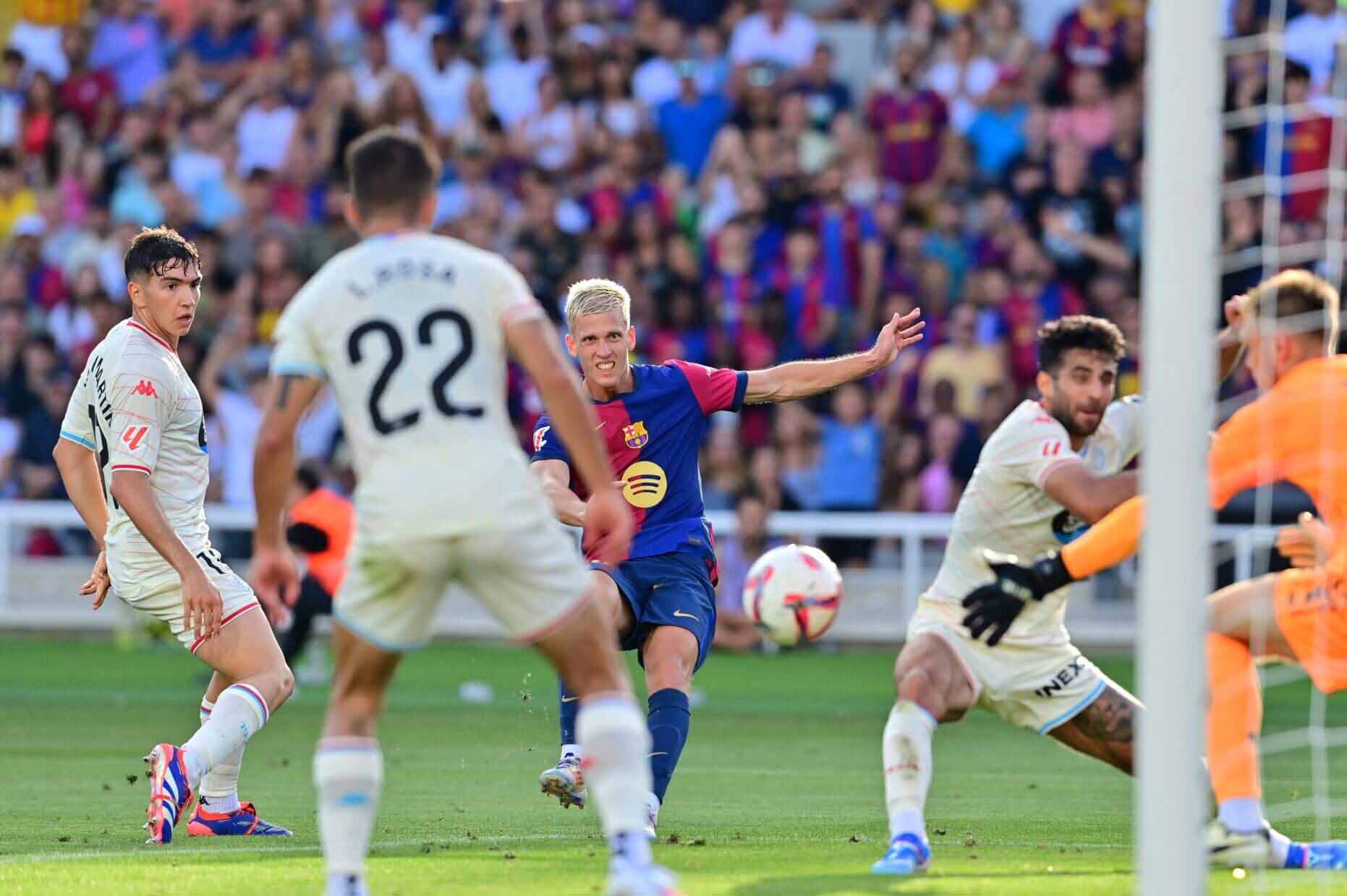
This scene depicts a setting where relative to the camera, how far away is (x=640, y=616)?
827 cm

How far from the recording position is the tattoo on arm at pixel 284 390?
550cm

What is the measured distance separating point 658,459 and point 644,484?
0.12 metres

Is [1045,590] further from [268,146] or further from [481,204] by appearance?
[268,146]

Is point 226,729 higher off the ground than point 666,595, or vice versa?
point 666,595

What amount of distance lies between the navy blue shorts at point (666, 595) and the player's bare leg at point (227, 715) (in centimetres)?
136

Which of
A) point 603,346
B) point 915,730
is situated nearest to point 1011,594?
point 915,730

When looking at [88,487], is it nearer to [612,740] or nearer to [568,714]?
[568,714]

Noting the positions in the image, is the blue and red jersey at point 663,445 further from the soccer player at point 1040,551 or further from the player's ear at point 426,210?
the player's ear at point 426,210

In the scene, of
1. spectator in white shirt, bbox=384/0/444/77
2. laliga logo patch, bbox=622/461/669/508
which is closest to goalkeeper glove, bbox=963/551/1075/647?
laliga logo patch, bbox=622/461/669/508

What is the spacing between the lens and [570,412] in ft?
17.7

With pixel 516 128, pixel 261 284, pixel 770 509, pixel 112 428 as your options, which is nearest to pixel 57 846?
pixel 112 428

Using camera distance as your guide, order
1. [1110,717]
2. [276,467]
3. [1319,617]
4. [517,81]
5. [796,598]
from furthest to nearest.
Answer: [517,81]
[796,598]
[1110,717]
[1319,617]
[276,467]

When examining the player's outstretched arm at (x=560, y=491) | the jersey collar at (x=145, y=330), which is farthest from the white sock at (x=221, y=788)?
the player's outstretched arm at (x=560, y=491)

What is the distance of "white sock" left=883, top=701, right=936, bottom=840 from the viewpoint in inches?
260
